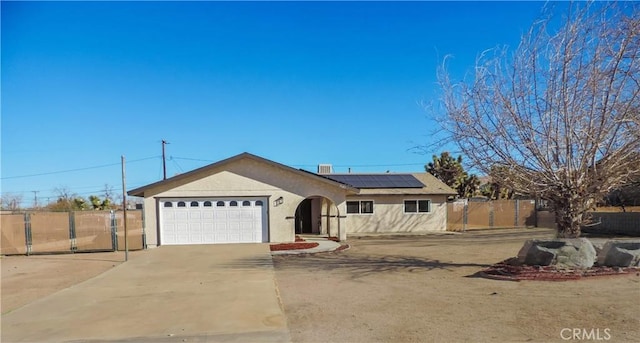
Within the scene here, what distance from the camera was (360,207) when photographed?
3022 cm

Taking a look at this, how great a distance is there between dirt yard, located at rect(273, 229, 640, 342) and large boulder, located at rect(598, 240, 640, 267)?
883 millimetres

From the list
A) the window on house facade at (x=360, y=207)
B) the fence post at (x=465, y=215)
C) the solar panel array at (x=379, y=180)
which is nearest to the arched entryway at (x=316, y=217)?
the window on house facade at (x=360, y=207)

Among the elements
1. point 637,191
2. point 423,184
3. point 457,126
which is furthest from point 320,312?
point 637,191

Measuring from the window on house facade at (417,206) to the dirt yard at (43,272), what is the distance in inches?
702

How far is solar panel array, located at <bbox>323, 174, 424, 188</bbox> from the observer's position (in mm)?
31234

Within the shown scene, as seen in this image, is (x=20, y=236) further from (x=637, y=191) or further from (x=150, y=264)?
(x=637, y=191)

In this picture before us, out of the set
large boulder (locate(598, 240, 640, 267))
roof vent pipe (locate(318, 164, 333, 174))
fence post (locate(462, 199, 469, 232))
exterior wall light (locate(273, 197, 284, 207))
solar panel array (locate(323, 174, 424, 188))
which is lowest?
fence post (locate(462, 199, 469, 232))

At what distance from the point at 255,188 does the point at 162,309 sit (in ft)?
45.4

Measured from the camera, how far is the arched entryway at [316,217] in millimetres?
28234

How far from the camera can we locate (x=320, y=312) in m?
8.48

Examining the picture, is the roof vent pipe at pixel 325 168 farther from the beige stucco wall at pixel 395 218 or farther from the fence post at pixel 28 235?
the fence post at pixel 28 235

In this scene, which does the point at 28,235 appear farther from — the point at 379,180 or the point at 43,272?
the point at 379,180

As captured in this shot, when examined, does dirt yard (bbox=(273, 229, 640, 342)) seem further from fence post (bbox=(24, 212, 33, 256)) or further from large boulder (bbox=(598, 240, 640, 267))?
fence post (bbox=(24, 212, 33, 256))

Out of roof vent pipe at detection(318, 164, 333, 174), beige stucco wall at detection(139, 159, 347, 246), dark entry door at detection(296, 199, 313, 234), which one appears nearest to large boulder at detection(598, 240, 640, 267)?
beige stucco wall at detection(139, 159, 347, 246)
